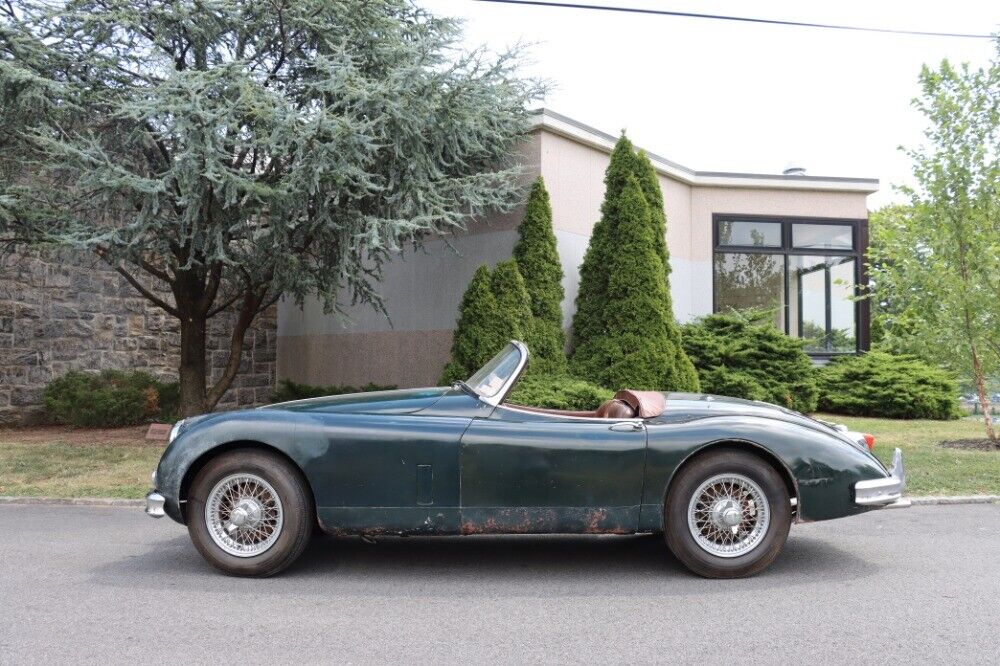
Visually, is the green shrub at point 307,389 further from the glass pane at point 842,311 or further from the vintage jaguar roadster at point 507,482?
the vintage jaguar roadster at point 507,482

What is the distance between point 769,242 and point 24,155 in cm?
1256

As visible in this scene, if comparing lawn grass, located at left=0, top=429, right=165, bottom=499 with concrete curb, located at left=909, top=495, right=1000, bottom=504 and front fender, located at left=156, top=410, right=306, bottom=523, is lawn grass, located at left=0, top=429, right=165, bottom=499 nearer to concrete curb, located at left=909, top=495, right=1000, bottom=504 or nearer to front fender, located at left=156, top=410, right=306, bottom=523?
front fender, located at left=156, top=410, right=306, bottom=523

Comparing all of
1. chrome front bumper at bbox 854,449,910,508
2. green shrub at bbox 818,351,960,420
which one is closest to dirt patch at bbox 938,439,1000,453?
green shrub at bbox 818,351,960,420

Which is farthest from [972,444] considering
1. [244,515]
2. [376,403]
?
[244,515]

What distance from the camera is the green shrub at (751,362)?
12773 millimetres

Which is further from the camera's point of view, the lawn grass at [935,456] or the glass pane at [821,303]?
the glass pane at [821,303]

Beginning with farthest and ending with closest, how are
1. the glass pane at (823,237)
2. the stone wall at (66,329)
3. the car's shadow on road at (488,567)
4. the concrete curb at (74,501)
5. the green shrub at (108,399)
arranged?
1. the glass pane at (823,237)
2. the stone wall at (66,329)
3. the green shrub at (108,399)
4. the concrete curb at (74,501)
5. the car's shadow on road at (488,567)

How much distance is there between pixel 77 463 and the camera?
9.70 meters

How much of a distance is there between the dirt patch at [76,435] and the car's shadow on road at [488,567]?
21.6ft

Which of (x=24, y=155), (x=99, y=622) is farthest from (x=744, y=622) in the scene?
(x=24, y=155)

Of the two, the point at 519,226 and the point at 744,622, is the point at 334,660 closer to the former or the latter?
the point at 744,622

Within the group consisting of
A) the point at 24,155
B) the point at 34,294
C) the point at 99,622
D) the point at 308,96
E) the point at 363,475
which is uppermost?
the point at 308,96

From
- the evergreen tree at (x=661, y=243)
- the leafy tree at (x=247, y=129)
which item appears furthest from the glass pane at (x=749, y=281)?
the leafy tree at (x=247, y=129)

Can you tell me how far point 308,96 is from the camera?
10531 millimetres
